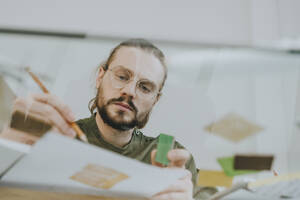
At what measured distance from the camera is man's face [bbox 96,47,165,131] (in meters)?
0.44

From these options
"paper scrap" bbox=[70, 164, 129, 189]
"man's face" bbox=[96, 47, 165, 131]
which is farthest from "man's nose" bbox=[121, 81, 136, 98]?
"paper scrap" bbox=[70, 164, 129, 189]

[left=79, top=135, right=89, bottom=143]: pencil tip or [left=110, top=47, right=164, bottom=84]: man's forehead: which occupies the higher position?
[left=110, top=47, right=164, bottom=84]: man's forehead

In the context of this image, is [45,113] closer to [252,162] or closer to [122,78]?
[122,78]

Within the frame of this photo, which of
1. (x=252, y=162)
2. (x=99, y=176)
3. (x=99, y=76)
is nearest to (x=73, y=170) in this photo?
(x=99, y=176)

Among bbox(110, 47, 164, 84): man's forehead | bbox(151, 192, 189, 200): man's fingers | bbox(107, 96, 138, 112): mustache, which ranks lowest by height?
bbox(151, 192, 189, 200): man's fingers

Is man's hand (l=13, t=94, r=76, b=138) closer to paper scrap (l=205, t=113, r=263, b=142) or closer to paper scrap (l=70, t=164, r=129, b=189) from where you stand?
paper scrap (l=70, t=164, r=129, b=189)

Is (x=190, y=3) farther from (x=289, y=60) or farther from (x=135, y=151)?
(x=135, y=151)

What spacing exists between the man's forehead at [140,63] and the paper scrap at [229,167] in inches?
5.9

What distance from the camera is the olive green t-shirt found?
0.42 metres

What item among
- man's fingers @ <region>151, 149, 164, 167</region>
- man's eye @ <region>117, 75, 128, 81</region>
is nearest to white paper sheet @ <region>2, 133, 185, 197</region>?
man's fingers @ <region>151, 149, 164, 167</region>

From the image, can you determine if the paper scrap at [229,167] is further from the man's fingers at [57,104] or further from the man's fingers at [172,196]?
the man's fingers at [57,104]

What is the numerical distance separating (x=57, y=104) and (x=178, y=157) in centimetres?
18

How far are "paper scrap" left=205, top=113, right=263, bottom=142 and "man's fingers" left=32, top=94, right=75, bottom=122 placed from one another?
7.9 inches

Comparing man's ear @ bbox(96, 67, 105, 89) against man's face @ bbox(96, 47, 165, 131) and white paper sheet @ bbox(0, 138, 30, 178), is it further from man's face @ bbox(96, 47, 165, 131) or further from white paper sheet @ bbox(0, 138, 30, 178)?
white paper sheet @ bbox(0, 138, 30, 178)
